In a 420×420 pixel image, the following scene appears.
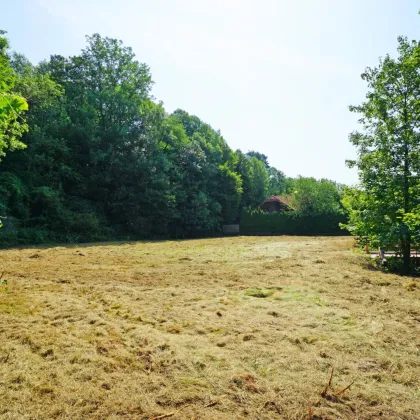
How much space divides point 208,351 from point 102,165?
22.0 meters

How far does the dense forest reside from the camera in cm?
1842

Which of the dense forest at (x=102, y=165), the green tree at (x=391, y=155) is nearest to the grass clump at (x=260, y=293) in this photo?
the green tree at (x=391, y=155)

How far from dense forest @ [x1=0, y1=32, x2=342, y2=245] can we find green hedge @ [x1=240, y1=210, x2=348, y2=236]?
276cm

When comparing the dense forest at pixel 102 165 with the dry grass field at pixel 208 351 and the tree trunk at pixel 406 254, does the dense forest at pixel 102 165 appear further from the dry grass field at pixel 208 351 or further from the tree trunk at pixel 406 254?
the tree trunk at pixel 406 254

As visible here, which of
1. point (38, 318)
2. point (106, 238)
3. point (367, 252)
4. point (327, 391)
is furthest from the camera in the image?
point (106, 238)

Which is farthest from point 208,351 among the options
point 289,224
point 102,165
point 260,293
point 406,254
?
point 289,224

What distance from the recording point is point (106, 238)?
21.3 m

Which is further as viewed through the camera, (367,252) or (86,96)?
(86,96)

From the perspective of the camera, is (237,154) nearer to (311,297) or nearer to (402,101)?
(402,101)

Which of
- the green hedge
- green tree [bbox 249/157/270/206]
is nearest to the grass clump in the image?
the green hedge

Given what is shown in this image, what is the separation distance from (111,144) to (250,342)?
72.2 ft

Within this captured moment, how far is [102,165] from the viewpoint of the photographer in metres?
23.3

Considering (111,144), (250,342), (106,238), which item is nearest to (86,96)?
(111,144)

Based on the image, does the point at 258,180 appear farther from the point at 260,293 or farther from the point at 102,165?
the point at 260,293
